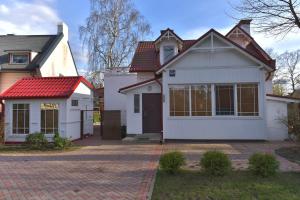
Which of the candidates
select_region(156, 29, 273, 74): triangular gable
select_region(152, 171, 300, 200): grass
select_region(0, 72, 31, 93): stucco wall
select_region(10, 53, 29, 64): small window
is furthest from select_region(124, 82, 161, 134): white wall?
select_region(10, 53, 29, 64): small window

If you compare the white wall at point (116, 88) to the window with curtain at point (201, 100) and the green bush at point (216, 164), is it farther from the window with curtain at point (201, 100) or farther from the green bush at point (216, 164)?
the green bush at point (216, 164)

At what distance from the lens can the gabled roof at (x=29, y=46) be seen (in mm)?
23375

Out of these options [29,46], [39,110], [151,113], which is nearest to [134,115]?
[151,113]

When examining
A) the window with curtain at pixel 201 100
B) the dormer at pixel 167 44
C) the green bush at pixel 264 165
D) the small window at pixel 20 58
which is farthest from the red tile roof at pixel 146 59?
the green bush at pixel 264 165

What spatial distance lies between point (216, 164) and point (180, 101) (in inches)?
347

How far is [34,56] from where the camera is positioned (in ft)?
80.2

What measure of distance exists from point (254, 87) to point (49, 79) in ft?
37.9

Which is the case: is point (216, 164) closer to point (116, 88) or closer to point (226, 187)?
point (226, 187)

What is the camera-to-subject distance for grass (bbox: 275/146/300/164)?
1142 centimetres

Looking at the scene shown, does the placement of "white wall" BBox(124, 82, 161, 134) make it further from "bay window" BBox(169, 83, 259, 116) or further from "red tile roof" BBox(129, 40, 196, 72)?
"red tile roof" BBox(129, 40, 196, 72)

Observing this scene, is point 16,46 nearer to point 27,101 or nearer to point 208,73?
point 27,101

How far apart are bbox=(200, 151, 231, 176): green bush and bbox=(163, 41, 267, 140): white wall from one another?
8.33 m

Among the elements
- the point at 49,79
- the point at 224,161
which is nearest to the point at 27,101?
the point at 49,79

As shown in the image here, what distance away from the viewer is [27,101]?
17922 mm
